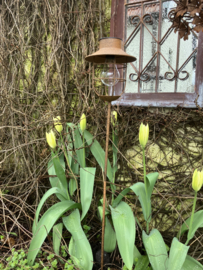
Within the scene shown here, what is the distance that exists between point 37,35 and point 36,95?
19.2 inches

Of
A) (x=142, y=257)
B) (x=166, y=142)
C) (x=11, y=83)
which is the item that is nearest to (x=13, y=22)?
(x=11, y=83)

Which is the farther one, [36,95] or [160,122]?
[36,95]

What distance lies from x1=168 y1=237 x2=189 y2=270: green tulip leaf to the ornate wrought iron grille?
815 mm

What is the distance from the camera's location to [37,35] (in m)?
1.88

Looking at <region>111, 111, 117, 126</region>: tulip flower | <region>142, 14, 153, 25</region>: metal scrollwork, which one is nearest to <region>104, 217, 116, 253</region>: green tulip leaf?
<region>111, 111, 117, 126</region>: tulip flower

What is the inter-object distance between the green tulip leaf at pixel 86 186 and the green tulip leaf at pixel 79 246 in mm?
75

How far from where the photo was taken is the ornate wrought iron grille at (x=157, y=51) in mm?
1325

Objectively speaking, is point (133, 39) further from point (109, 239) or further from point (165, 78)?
point (109, 239)

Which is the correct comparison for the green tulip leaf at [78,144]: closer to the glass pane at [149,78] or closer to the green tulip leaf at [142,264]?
the glass pane at [149,78]

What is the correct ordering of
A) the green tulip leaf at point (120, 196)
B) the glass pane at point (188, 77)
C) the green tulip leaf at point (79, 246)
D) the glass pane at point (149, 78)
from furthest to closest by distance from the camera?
the glass pane at point (149, 78), the glass pane at point (188, 77), the green tulip leaf at point (120, 196), the green tulip leaf at point (79, 246)

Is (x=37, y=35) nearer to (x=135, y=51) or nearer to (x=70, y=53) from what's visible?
(x=70, y=53)

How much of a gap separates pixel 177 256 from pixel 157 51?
3.57 feet

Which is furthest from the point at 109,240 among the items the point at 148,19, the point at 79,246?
the point at 148,19

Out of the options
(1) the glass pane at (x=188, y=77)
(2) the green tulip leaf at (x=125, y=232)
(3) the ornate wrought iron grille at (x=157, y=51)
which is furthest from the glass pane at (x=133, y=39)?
(2) the green tulip leaf at (x=125, y=232)
